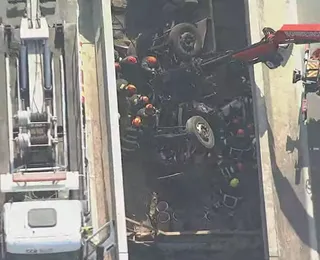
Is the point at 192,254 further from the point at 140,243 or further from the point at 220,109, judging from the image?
the point at 220,109

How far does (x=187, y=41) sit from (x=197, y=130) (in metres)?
2.31

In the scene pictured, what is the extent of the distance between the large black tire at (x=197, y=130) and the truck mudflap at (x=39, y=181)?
3625 mm

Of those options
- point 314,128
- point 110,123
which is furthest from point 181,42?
point 314,128

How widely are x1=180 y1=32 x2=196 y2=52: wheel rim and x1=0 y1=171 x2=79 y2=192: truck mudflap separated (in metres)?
4.98

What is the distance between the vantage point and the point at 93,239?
17.0 metres

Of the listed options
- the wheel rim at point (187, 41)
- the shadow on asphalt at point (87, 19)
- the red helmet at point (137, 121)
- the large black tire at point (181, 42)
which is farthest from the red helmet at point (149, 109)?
the shadow on asphalt at point (87, 19)

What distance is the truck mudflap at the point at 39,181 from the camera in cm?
1572

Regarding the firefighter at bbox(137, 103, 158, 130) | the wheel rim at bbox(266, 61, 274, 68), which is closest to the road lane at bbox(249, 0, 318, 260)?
the wheel rim at bbox(266, 61, 274, 68)

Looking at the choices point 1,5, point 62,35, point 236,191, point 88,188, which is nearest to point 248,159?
point 236,191

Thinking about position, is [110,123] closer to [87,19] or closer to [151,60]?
[151,60]

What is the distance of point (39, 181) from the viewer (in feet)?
51.8

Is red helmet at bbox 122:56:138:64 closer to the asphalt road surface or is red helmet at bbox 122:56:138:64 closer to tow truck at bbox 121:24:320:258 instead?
tow truck at bbox 121:24:320:258

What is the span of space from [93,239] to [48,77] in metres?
3.67

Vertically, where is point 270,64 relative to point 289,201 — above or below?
above
